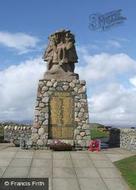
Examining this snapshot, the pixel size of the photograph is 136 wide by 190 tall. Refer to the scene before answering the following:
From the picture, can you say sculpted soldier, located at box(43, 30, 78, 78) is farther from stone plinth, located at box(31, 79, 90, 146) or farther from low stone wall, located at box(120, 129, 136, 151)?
low stone wall, located at box(120, 129, 136, 151)

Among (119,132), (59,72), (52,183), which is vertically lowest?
(52,183)

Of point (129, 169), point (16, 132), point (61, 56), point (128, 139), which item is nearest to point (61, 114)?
point (61, 56)

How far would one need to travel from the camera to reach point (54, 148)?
25.2 meters

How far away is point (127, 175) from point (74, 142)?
8.49m

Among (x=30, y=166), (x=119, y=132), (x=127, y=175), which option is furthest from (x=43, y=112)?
(x=127, y=175)

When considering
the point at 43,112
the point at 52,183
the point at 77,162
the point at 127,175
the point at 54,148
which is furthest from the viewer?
the point at 43,112

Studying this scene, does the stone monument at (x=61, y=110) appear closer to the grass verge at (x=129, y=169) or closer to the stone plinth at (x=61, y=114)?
the stone plinth at (x=61, y=114)

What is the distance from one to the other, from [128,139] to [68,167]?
25.1ft

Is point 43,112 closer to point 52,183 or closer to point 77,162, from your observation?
point 77,162

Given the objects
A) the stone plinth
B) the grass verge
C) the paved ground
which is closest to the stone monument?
the stone plinth

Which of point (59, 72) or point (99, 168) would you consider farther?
A: point (59, 72)

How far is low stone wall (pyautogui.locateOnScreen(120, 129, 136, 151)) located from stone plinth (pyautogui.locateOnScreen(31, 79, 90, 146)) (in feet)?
7.34

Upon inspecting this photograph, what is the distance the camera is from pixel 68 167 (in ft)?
65.1

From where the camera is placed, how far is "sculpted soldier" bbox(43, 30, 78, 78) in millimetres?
27656
